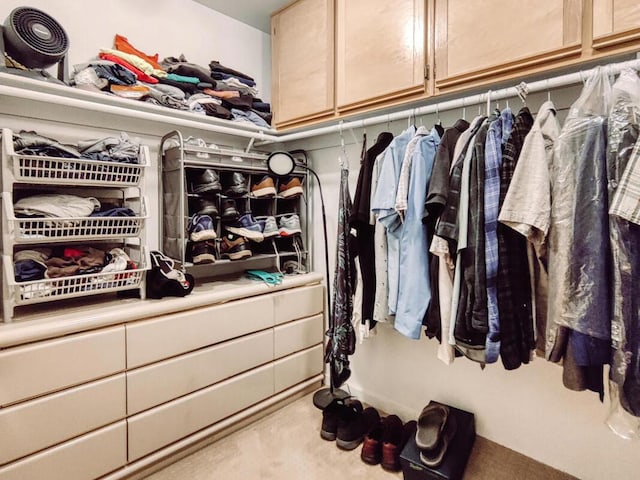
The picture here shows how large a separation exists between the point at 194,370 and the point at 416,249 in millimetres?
1162

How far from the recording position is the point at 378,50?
5.58 feet

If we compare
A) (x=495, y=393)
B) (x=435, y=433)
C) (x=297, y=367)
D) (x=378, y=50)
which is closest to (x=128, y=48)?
(x=378, y=50)

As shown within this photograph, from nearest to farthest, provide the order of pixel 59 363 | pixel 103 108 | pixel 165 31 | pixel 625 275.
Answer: pixel 625 275 < pixel 59 363 < pixel 103 108 < pixel 165 31

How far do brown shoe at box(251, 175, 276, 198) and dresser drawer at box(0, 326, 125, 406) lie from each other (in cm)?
99

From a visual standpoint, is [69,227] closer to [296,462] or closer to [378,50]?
[296,462]

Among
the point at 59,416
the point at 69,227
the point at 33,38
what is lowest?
the point at 59,416

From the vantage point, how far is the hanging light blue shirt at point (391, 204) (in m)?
1.49

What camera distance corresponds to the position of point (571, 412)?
1549mm

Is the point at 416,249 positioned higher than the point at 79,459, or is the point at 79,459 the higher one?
the point at 416,249

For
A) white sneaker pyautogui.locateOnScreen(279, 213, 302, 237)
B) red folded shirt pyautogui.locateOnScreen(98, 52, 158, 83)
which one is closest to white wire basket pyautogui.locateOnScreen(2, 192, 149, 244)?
red folded shirt pyautogui.locateOnScreen(98, 52, 158, 83)

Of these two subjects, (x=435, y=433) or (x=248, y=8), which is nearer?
(x=435, y=433)

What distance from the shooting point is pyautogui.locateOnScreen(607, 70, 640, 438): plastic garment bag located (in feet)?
2.97

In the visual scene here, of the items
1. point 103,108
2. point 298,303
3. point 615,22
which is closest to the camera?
point 615,22

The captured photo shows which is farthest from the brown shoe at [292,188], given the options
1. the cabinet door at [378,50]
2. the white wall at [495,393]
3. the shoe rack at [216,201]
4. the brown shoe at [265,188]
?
the cabinet door at [378,50]
